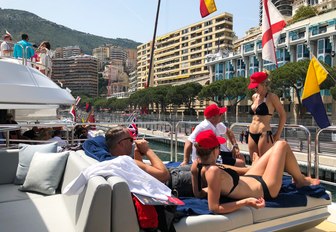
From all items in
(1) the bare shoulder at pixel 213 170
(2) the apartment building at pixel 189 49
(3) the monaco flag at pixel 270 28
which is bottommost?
(1) the bare shoulder at pixel 213 170

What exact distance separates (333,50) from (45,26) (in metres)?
165

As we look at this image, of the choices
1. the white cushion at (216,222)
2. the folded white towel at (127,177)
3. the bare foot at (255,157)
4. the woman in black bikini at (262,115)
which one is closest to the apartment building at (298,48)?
the woman in black bikini at (262,115)

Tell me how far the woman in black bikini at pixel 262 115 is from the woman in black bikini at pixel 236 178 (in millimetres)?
930

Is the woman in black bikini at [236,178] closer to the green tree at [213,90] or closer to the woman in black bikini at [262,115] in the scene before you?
the woman in black bikini at [262,115]

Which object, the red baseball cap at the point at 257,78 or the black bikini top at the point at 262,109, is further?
the black bikini top at the point at 262,109

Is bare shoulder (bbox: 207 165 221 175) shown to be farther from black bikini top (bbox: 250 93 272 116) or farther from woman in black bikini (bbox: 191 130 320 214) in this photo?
black bikini top (bbox: 250 93 272 116)

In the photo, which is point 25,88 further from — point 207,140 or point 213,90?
point 213,90

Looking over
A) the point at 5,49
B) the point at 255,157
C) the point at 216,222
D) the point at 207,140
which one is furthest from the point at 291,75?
the point at 216,222

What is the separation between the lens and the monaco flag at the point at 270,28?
5406 millimetres

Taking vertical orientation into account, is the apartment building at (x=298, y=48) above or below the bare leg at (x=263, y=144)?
above

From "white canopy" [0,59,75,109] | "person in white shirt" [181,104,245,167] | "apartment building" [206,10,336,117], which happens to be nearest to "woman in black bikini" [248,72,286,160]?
"person in white shirt" [181,104,245,167]

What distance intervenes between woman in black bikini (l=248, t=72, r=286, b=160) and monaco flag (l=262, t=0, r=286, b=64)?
4.64 ft

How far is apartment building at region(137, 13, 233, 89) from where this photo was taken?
269 feet

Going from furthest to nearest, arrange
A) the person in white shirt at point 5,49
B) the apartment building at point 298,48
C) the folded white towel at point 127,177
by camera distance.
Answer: the apartment building at point 298,48 < the person in white shirt at point 5,49 < the folded white towel at point 127,177
